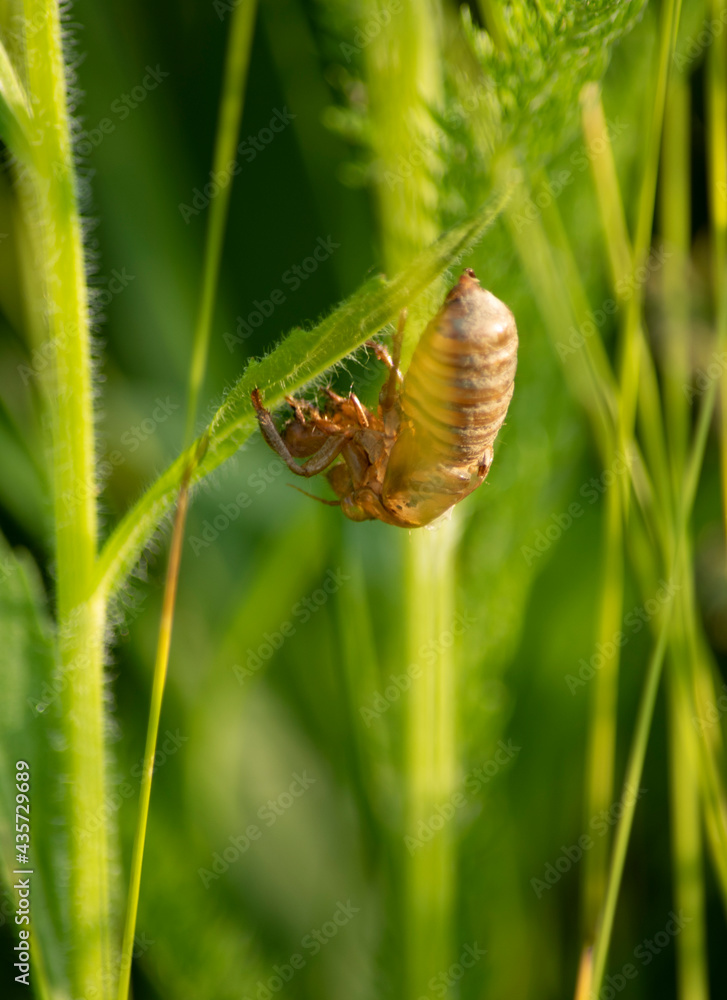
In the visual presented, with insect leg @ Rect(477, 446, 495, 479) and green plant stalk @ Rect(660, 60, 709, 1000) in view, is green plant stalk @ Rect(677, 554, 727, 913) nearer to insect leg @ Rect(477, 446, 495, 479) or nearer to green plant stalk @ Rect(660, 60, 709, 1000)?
green plant stalk @ Rect(660, 60, 709, 1000)

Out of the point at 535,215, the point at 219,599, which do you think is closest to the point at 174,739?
the point at 219,599

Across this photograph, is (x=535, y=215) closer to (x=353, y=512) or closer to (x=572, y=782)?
(x=353, y=512)

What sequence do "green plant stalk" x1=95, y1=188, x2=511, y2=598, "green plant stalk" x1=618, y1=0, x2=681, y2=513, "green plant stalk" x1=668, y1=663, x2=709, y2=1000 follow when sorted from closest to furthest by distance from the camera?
1. "green plant stalk" x1=95, y1=188, x2=511, y2=598
2. "green plant stalk" x1=618, y1=0, x2=681, y2=513
3. "green plant stalk" x1=668, y1=663, x2=709, y2=1000

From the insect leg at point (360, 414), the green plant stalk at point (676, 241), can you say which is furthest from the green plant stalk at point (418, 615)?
the green plant stalk at point (676, 241)

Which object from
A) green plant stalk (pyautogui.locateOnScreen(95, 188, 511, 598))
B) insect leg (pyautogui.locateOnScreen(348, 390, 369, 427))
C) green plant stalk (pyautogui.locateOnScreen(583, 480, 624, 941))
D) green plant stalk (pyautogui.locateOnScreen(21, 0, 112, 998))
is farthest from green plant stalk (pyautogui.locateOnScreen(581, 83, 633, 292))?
green plant stalk (pyautogui.locateOnScreen(21, 0, 112, 998))

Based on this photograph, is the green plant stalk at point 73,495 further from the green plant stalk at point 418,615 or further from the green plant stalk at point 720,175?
the green plant stalk at point 720,175

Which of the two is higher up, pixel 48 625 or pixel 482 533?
pixel 482 533
